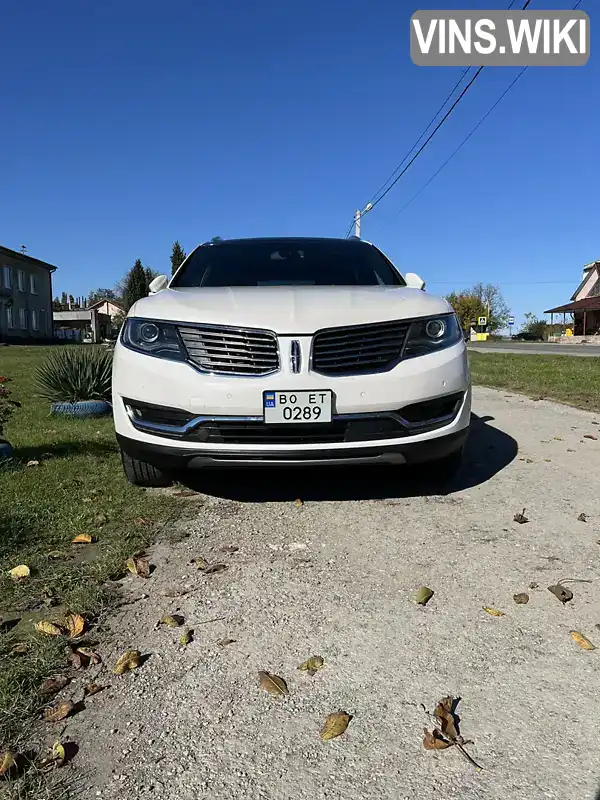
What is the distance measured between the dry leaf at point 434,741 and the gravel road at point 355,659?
0.02 metres

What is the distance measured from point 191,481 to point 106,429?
2.68m

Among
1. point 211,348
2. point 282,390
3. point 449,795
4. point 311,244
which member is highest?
point 311,244

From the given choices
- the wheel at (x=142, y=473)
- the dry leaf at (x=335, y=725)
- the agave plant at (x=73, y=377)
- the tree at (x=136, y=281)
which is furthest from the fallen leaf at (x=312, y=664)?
the tree at (x=136, y=281)

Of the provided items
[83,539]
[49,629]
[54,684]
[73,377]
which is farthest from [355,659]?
[73,377]

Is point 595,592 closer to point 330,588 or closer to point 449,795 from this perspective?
point 330,588

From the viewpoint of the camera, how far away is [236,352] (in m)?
3.08

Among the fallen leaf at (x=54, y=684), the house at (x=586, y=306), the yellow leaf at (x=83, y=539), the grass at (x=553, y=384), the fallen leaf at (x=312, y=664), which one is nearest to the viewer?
the fallen leaf at (x=54, y=684)

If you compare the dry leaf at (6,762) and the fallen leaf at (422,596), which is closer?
the dry leaf at (6,762)

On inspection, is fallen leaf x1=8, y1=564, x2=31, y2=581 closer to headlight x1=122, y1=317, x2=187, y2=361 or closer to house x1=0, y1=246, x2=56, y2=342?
headlight x1=122, y1=317, x2=187, y2=361

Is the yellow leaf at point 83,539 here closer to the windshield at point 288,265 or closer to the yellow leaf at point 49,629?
the yellow leaf at point 49,629

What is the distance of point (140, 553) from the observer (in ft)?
9.11

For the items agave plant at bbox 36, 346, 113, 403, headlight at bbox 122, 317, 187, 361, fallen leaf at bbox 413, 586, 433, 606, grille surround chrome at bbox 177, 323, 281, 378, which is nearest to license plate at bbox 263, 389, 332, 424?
grille surround chrome at bbox 177, 323, 281, 378

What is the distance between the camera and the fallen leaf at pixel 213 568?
2578 millimetres

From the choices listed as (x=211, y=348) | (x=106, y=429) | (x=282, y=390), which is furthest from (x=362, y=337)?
(x=106, y=429)
